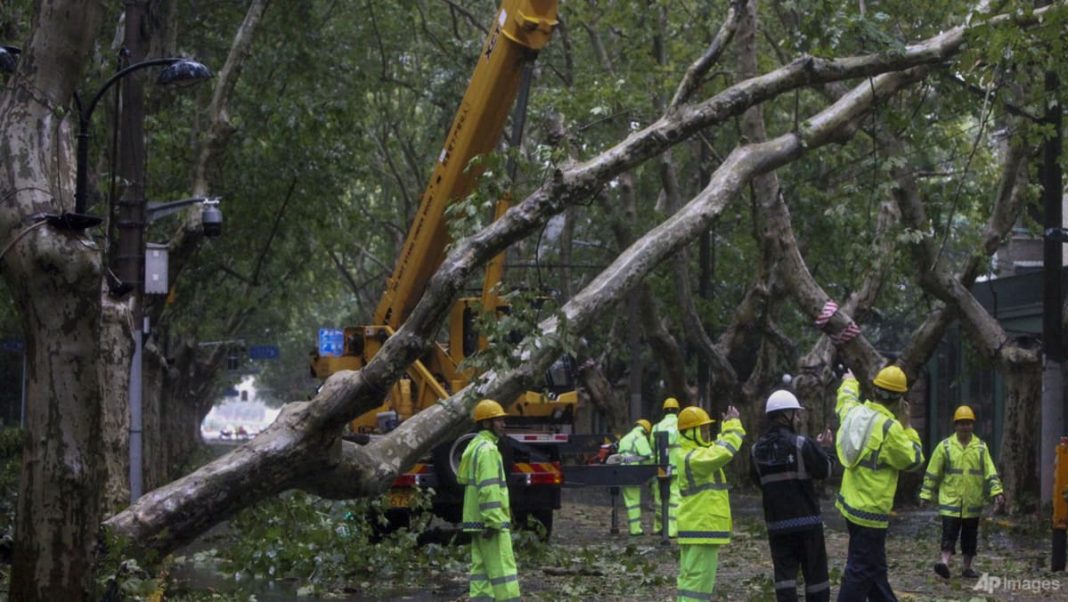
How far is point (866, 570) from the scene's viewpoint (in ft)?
32.9

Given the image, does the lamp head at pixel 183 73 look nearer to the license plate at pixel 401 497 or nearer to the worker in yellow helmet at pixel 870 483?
the license plate at pixel 401 497

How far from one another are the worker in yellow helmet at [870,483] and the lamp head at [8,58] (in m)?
5.99

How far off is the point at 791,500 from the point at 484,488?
2236mm

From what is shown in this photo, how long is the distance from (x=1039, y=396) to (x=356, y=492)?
42.4 feet

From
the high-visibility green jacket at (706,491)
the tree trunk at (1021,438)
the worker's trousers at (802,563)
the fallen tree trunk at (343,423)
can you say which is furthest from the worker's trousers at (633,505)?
the worker's trousers at (802,563)

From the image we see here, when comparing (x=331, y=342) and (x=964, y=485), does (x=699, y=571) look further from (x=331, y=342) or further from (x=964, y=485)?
(x=331, y=342)

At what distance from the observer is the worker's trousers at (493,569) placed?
36.6ft

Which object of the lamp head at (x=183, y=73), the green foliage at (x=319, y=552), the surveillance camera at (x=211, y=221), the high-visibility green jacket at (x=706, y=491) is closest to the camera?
the high-visibility green jacket at (x=706, y=491)

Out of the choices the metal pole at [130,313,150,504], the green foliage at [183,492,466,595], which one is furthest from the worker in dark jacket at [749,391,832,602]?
the metal pole at [130,313,150,504]

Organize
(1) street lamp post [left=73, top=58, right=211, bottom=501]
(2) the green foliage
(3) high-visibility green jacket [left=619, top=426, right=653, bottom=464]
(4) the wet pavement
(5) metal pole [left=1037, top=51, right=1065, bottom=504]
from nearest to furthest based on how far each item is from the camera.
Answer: (1) street lamp post [left=73, top=58, right=211, bottom=501]
(4) the wet pavement
(2) the green foliage
(5) metal pole [left=1037, top=51, right=1065, bottom=504]
(3) high-visibility green jacket [left=619, top=426, right=653, bottom=464]

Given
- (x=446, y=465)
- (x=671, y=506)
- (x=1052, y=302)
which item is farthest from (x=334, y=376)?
(x=1052, y=302)

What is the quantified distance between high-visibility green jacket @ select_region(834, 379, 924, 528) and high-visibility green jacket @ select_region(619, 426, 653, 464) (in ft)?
32.8

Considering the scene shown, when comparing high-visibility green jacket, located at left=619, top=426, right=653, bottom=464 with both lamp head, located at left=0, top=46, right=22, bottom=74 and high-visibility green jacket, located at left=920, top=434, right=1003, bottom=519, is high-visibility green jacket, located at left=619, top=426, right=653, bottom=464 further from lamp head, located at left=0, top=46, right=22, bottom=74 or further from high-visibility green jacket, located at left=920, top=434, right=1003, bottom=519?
lamp head, located at left=0, top=46, right=22, bottom=74

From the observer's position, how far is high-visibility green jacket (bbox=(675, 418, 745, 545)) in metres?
10.9
